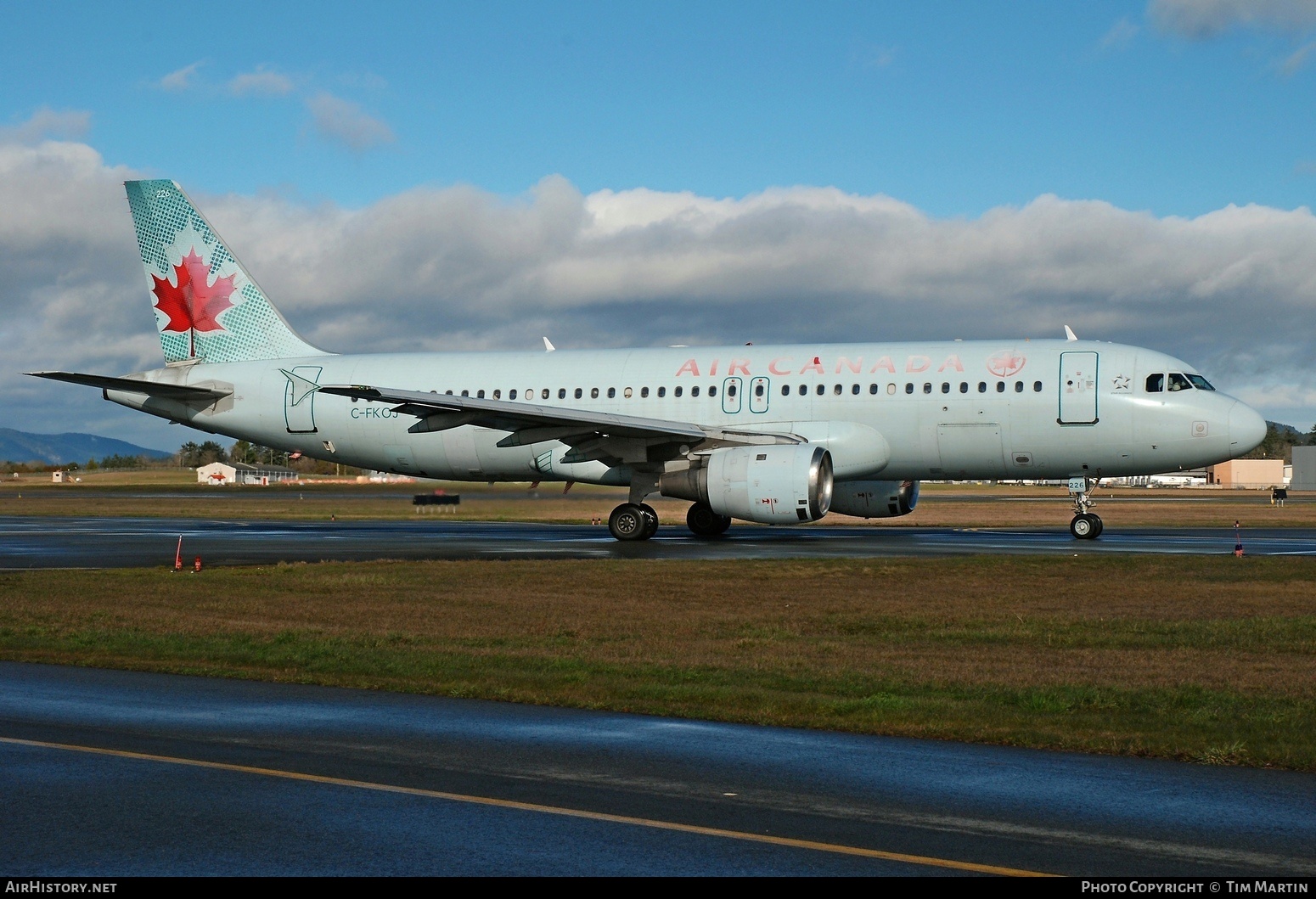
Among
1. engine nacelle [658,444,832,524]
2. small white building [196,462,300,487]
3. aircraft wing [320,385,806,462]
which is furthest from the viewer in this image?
small white building [196,462,300,487]

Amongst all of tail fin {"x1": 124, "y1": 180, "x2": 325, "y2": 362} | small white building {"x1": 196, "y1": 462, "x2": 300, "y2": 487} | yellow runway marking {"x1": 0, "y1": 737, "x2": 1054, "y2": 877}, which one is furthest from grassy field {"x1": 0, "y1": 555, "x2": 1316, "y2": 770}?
small white building {"x1": 196, "y1": 462, "x2": 300, "y2": 487}

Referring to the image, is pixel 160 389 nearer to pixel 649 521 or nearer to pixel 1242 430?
pixel 649 521

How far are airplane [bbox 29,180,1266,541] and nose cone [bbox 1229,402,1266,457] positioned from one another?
4 centimetres

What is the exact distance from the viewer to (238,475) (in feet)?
399

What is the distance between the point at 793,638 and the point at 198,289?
2779cm

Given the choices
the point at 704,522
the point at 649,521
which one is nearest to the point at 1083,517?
the point at 704,522

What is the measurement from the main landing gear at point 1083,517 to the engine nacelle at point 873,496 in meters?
3.85

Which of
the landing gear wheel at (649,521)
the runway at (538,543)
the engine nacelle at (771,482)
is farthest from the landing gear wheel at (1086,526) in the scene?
the landing gear wheel at (649,521)

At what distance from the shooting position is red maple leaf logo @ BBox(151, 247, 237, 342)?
3744cm

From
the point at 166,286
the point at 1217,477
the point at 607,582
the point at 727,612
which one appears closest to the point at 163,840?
the point at 727,612

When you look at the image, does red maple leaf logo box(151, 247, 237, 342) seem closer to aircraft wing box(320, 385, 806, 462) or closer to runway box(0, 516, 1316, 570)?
runway box(0, 516, 1316, 570)

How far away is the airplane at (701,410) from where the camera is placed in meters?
29.5

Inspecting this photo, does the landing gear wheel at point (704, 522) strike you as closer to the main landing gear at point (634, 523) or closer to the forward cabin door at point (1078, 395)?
the main landing gear at point (634, 523)

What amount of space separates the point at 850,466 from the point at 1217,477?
122629 mm
